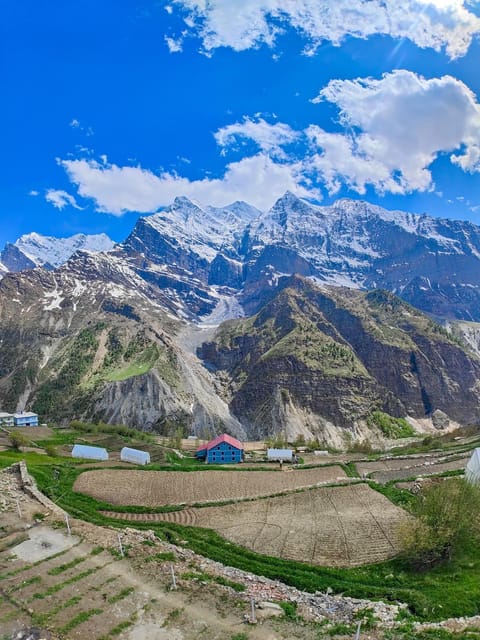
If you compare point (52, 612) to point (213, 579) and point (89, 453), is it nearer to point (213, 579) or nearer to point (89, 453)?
point (213, 579)

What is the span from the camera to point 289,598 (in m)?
24.6

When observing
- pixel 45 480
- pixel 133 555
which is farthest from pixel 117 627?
pixel 45 480

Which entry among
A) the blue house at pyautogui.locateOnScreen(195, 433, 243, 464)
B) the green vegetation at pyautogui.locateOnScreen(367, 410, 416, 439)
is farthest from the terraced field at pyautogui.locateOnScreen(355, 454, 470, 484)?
the green vegetation at pyautogui.locateOnScreen(367, 410, 416, 439)

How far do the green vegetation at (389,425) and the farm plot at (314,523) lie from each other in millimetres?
121381

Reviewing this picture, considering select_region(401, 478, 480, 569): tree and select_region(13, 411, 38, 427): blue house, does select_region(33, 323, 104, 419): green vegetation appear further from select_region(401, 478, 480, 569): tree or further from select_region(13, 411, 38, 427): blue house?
select_region(401, 478, 480, 569): tree

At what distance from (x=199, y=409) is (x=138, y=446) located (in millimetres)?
63469

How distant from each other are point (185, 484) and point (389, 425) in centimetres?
13106

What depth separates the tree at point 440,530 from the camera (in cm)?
3049

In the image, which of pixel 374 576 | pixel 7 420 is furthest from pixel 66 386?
pixel 374 576

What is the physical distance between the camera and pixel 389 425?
172m

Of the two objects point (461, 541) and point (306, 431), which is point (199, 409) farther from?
point (461, 541)

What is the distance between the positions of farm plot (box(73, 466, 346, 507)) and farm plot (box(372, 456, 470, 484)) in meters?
5.86

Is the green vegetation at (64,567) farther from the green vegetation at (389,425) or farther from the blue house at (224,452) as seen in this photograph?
the green vegetation at (389,425)

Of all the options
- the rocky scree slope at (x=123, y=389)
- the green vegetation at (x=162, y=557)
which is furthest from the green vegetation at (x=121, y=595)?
the rocky scree slope at (x=123, y=389)
